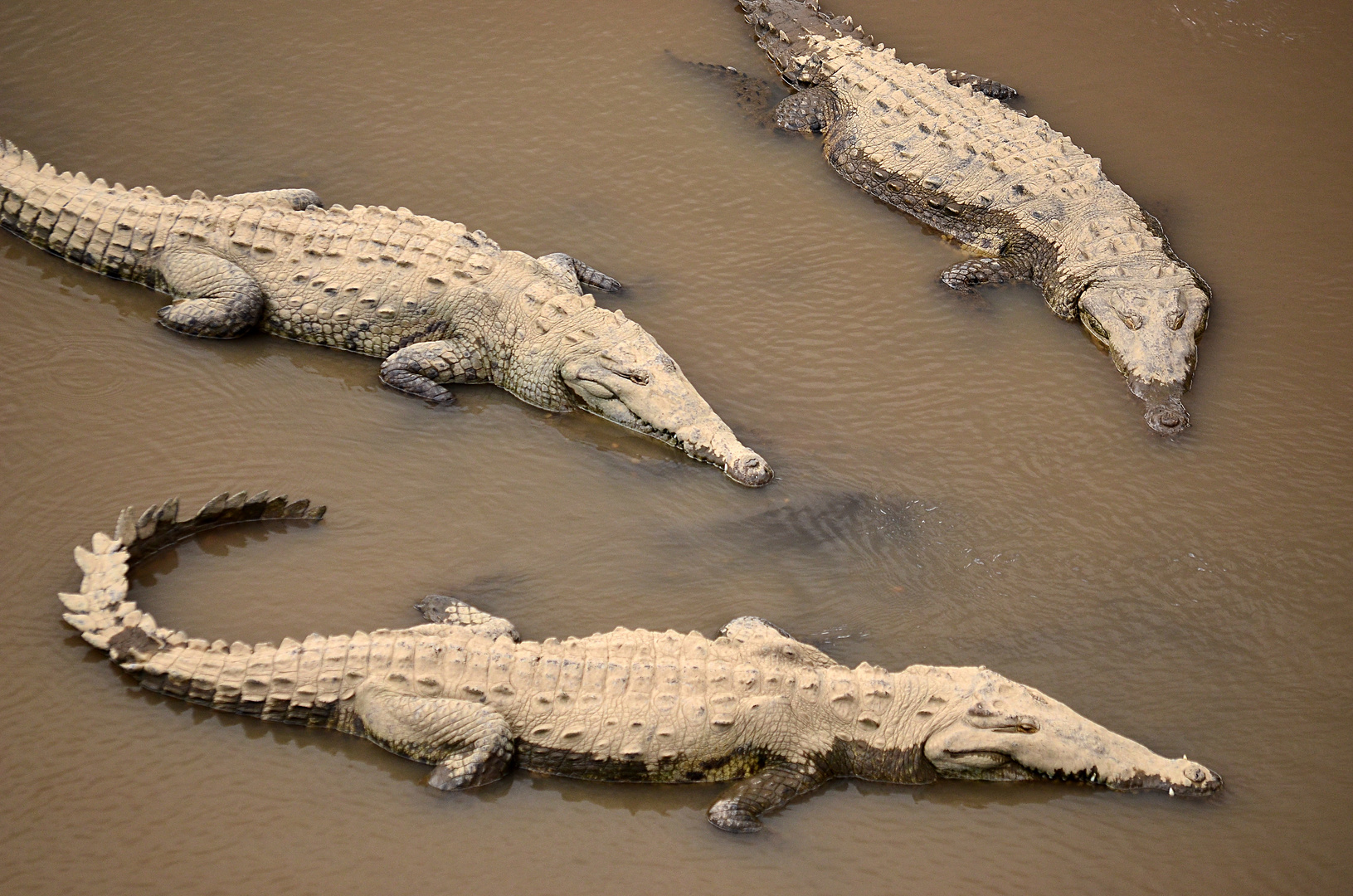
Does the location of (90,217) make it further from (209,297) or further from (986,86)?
(986,86)

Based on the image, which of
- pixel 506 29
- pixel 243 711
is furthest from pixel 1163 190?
pixel 243 711

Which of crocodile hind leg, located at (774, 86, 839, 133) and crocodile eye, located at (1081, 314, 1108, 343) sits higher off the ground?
crocodile hind leg, located at (774, 86, 839, 133)

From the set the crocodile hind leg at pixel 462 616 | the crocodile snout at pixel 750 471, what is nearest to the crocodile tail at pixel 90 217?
the crocodile hind leg at pixel 462 616

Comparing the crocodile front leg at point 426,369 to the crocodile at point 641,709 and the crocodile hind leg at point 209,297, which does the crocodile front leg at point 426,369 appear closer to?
the crocodile hind leg at point 209,297

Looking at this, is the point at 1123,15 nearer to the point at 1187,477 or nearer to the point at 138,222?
the point at 1187,477

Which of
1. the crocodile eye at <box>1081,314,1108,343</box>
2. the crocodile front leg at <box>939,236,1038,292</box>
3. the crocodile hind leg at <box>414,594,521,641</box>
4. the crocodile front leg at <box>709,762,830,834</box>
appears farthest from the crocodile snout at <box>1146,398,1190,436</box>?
the crocodile hind leg at <box>414,594,521,641</box>

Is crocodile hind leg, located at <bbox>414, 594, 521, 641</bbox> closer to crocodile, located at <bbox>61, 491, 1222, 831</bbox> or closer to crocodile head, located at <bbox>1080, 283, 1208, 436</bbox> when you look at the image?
crocodile, located at <bbox>61, 491, 1222, 831</bbox>

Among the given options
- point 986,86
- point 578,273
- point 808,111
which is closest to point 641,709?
point 578,273
